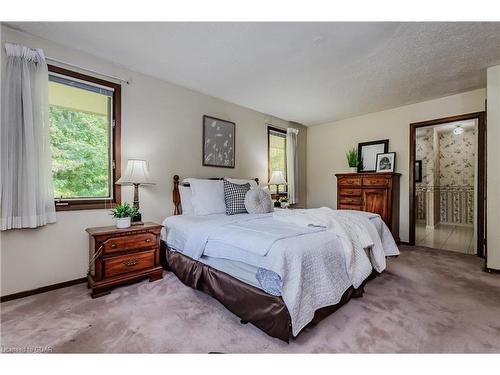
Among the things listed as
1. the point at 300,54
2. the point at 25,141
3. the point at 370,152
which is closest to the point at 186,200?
the point at 25,141

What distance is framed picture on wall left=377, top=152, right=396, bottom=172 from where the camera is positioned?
4.34m

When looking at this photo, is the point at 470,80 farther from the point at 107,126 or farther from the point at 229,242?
the point at 107,126

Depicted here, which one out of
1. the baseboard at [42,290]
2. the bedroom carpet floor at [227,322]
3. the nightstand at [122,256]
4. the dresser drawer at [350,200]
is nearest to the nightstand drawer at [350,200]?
the dresser drawer at [350,200]

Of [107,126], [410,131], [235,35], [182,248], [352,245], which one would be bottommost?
[182,248]

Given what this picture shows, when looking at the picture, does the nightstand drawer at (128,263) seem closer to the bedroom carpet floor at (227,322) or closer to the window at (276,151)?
the bedroom carpet floor at (227,322)

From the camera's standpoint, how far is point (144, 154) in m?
3.08

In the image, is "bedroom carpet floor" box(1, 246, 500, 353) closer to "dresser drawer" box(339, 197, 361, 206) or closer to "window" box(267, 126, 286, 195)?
"dresser drawer" box(339, 197, 361, 206)

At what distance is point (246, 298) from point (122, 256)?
1411mm

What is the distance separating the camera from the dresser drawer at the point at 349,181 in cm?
436

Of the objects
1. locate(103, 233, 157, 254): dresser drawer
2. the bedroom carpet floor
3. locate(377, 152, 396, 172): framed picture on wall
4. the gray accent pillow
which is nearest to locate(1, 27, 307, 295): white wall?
the bedroom carpet floor

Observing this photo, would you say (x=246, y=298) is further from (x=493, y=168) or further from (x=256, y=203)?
(x=493, y=168)

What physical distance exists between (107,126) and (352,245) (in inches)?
116

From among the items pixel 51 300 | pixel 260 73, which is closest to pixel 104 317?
pixel 51 300

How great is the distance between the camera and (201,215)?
2.91 metres
